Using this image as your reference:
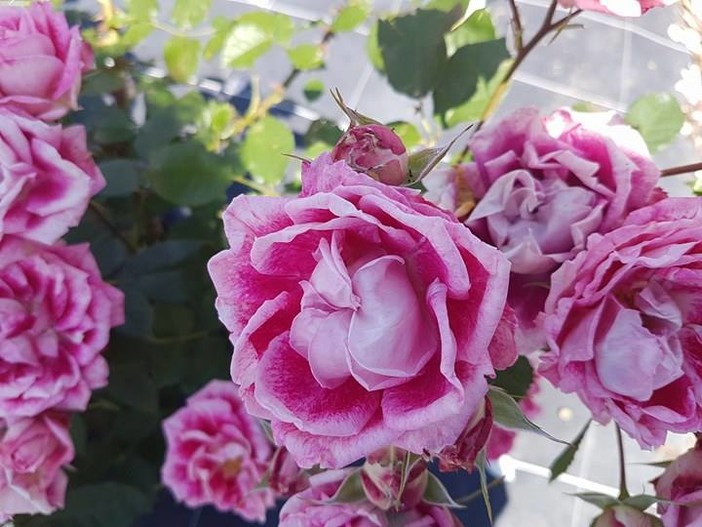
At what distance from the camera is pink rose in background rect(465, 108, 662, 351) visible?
292mm

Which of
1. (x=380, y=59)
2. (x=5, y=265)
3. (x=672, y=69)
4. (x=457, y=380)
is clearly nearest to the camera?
(x=457, y=380)

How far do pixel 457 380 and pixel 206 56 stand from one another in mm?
434

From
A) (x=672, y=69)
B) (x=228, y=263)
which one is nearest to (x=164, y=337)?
(x=228, y=263)

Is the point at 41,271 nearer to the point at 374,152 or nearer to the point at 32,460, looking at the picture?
the point at 32,460

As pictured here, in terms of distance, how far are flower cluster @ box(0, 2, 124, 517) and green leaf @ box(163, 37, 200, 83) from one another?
17 cm

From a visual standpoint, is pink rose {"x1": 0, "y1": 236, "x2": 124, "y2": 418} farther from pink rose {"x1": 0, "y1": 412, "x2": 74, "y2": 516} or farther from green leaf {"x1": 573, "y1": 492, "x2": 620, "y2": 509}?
green leaf {"x1": 573, "y1": 492, "x2": 620, "y2": 509}

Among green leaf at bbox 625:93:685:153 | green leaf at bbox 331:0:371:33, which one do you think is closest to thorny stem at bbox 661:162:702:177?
green leaf at bbox 625:93:685:153

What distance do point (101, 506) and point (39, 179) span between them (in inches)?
9.3

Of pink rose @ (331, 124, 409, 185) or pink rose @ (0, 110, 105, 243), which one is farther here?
pink rose @ (0, 110, 105, 243)

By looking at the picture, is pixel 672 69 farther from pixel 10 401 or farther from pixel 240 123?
pixel 10 401

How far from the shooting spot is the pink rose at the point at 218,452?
485 millimetres

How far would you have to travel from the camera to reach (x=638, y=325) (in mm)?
252

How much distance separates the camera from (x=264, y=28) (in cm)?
52

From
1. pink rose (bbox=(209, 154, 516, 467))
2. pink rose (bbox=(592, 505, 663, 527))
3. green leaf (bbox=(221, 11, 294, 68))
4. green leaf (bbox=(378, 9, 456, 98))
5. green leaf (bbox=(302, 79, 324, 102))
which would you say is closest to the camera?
pink rose (bbox=(209, 154, 516, 467))
